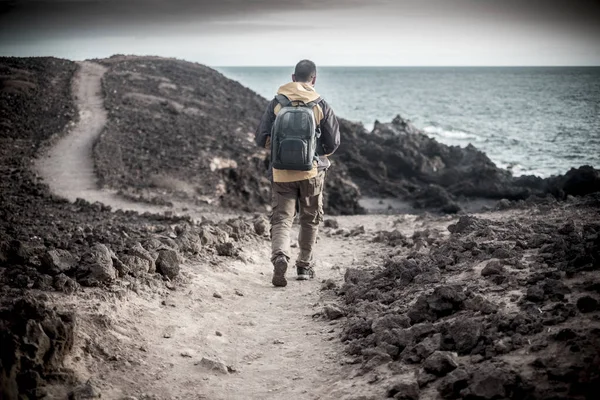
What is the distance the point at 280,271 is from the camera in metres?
7.18

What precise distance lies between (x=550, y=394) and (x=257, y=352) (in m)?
2.75

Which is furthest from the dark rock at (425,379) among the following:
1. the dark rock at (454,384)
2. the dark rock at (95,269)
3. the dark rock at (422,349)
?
the dark rock at (95,269)

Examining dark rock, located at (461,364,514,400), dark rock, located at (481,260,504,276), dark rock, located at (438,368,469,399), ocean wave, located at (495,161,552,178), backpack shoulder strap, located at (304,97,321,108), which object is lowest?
ocean wave, located at (495,161,552,178)

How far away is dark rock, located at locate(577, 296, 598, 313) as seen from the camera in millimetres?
3921

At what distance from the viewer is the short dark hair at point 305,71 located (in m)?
7.00

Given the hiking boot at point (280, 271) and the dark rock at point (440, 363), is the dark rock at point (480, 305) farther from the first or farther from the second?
the hiking boot at point (280, 271)

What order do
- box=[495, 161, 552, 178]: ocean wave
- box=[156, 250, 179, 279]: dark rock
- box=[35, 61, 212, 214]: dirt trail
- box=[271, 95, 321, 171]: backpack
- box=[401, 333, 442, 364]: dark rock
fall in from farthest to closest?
box=[495, 161, 552, 178]: ocean wave
box=[35, 61, 212, 214]: dirt trail
box=[271, 95, 321, 171]: backpack
box=[156, 250, 179, 279]: dark rock
box=[401, 333, 442, 364]: dark rock

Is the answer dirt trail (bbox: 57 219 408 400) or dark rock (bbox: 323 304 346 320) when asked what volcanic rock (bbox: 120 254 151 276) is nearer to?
dirt trail (bbox: 57 219 408 400)

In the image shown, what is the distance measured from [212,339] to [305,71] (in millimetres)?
3503

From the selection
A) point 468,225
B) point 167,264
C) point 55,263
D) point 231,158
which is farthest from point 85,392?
point 231,158

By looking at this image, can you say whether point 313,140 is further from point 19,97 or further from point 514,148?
point 514,148

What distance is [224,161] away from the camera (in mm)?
21578

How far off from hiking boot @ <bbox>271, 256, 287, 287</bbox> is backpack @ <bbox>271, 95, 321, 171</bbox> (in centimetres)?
119

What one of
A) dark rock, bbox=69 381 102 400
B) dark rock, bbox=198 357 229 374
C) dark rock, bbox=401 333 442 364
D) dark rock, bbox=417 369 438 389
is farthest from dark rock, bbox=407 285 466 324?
dark rock, bbox=69 381 102 400
